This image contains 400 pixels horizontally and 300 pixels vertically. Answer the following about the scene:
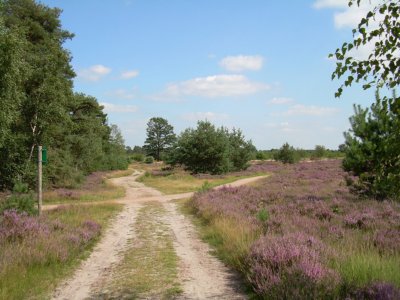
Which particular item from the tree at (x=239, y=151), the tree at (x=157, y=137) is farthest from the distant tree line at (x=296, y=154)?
the tree at (x=157, y=137)

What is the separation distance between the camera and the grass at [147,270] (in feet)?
22.0

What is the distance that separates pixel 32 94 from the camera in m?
24.9

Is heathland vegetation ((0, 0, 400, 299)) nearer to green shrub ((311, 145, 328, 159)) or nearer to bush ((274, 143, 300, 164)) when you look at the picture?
bush ((274, 143, 300, 164))

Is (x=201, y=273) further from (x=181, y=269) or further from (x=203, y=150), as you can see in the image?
(x=203, y=150)

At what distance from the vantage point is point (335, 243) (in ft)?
30.2

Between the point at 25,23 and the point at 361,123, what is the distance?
24.4 metres

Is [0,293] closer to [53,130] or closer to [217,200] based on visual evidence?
[217,200]

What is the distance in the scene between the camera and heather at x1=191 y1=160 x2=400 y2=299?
584 cm

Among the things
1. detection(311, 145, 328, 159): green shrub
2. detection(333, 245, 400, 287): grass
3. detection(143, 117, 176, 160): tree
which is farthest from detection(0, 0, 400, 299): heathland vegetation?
detection(143, 117, 176, 160): tree

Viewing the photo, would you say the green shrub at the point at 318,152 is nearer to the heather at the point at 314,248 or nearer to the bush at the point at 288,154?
the bush at the point at 288,154

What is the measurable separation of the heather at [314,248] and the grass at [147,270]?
140 cm

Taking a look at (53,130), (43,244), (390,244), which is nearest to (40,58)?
(53,130)

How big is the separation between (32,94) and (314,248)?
883 inches

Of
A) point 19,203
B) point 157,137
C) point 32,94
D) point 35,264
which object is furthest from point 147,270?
point 157,137
